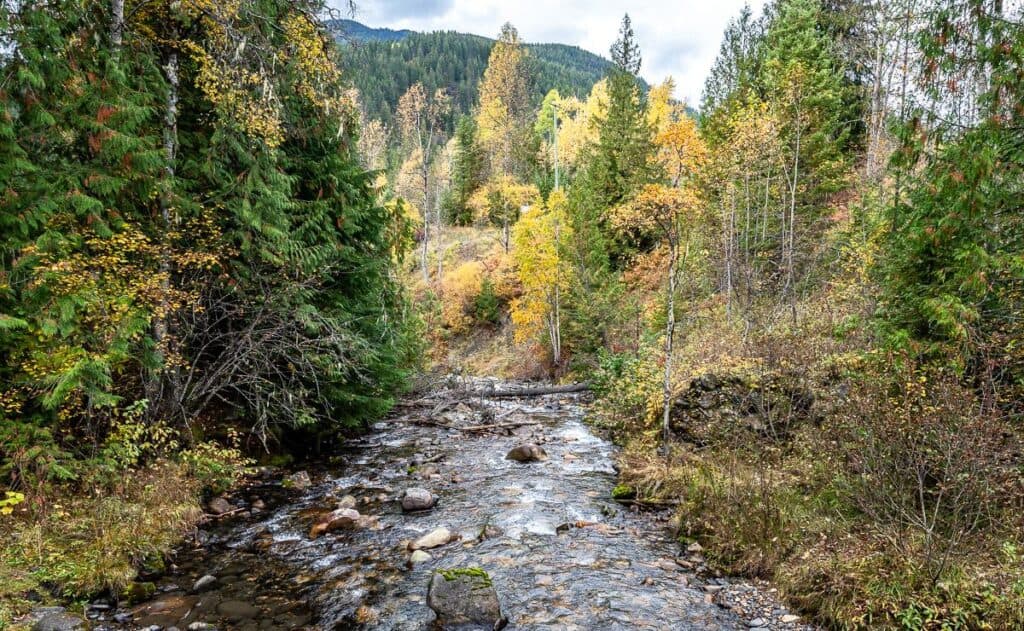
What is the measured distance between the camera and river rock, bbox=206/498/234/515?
8.55 meters

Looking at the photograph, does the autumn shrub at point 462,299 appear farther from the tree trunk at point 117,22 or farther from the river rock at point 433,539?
the tree trunk at point 117,22

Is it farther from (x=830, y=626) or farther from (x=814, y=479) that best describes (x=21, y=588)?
(x=814, y=479)

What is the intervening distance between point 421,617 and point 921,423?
5.85 meters

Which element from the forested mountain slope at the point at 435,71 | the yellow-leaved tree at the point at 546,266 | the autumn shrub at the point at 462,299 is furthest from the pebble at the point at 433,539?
the forested mountain slope at the point at 435,71

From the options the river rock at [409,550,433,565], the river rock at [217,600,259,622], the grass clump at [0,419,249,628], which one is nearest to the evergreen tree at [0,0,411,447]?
the grass clump at [0,419,249,628]

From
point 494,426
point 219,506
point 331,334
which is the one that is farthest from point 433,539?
point 494,426

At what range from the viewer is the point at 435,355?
31328mm

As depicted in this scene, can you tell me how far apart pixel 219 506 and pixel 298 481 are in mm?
1761

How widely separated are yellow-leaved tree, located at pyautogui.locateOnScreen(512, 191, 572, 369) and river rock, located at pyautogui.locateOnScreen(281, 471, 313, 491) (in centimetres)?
1554

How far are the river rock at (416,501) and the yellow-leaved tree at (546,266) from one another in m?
15.7

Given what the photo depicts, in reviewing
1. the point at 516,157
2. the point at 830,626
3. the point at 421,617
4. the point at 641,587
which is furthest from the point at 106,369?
the point at 516,157

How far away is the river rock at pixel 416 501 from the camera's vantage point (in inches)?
360

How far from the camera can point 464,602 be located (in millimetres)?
5746

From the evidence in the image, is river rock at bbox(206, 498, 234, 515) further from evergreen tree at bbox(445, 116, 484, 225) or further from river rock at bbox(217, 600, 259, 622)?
evergreen tree at bbox(445, 116, 484, 225)
